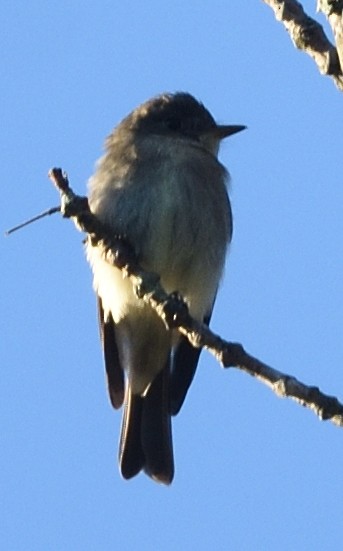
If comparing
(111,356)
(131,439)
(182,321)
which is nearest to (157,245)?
(111,356)

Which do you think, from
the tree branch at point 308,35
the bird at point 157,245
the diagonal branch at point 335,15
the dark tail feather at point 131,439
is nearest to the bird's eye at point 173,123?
the bird at point 157,245

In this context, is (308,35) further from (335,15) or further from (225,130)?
(225,130)

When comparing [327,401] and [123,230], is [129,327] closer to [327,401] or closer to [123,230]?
[123,230]

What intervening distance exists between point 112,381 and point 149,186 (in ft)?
4.13

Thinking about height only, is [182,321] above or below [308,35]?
below

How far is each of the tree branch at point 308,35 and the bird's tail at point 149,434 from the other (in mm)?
3316

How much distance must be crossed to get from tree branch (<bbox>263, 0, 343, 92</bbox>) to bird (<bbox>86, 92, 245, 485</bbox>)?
8.32ft

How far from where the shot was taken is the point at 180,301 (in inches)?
173

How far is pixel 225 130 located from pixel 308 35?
3.77 metres

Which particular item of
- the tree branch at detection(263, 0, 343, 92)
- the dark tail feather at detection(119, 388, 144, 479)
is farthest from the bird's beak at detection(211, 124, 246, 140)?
the tree branch at detection(263, 0, 343, 92)

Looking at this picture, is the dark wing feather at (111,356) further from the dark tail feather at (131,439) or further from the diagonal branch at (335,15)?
the diagonal branch at (335,15)

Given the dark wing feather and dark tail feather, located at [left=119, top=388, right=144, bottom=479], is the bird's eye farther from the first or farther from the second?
dark tail feather, located at [left=119, top=388, right=144, bottom=479]

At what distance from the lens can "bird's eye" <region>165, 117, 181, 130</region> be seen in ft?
23.9

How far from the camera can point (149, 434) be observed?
686cm
